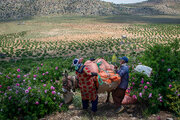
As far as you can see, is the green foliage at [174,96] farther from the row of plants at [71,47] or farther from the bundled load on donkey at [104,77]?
the row of plants at [71,47]

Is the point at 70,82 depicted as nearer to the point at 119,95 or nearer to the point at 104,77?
the point at 104,77

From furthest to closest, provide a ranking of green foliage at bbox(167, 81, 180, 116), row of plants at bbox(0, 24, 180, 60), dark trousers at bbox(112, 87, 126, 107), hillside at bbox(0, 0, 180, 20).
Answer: hillside at bbox(0, 0, 180, 20), row of plants at bbox(0, 24, 180, 60), dark trousers at bbox(112, 87, 126, 107), green foliage at bbox(167, 81, 180, 116)

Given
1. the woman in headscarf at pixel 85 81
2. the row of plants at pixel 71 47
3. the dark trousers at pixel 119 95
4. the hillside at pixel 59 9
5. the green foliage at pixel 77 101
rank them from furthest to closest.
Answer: the hillside at pixel 59 9
the row of plants at pixel 71 47
the green foliage at pixel 77 101
the dark trousers at pixel 119 95
the woman in headscarf at pixel 85 81

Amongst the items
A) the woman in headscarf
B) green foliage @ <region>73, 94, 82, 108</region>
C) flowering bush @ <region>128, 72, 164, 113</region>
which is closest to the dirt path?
green foliage @ <region>73, 94, 82, 108</region>

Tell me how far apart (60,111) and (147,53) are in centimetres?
310

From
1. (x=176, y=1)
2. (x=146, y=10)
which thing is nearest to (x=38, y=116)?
(x=146, y=10)

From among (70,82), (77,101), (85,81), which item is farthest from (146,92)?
(77,101)

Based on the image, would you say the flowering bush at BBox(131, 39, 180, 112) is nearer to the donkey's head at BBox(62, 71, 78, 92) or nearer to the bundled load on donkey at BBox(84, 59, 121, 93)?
the bundled load on donkey at BBox(84, 59, 121, 93)

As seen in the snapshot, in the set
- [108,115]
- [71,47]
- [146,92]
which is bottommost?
[108,115]

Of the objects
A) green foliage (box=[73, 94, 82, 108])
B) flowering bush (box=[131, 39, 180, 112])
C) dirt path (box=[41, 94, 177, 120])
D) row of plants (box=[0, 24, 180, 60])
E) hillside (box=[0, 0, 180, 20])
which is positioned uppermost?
hillside (box=[0, 0, 180, 20])

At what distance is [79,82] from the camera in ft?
13.9

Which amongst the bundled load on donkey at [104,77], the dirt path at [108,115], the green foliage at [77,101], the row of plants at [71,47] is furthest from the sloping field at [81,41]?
the bundled load on donkey at [104,77]

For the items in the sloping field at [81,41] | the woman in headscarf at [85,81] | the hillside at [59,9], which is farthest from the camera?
the hillside at [59,9]

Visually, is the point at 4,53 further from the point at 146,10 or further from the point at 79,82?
the point at 146,10
